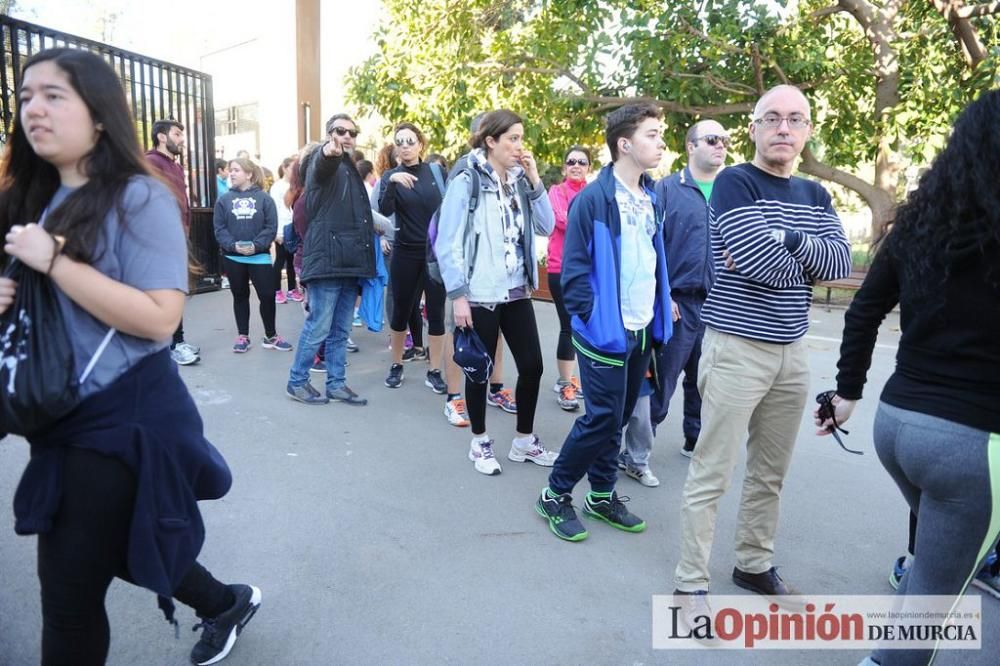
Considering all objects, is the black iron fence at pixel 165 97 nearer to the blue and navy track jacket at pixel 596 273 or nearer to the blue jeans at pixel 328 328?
the blue jeans at pixel 328 328

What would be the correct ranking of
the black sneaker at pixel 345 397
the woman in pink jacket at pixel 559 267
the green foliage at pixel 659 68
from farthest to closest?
1. the green foliage at pixel 659 68
2. the woman in pink jacket at pixel 559 267
3. the black sneaker at pixel 345 397

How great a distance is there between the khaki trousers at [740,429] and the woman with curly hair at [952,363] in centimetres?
71

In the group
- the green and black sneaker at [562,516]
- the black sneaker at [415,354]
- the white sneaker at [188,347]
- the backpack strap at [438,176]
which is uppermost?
the backpack strap at [438,176]

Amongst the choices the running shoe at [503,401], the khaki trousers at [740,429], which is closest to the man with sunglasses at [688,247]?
the running shoe at [503,401]

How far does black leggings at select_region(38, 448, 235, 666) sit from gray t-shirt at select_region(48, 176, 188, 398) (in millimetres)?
200

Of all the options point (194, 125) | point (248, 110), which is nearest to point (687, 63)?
point (194, 125)

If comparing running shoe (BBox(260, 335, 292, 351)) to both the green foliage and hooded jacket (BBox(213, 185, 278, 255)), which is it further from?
the green foliage

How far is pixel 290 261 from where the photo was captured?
373 inches

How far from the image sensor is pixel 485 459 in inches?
166

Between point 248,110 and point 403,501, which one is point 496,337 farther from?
point 248,110

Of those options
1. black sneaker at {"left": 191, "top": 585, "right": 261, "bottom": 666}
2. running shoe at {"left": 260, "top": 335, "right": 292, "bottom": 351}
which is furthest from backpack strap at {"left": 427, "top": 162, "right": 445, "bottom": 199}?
black sneaker at {"left": 191, "top": 585, "right": 261, "bottom": 666}

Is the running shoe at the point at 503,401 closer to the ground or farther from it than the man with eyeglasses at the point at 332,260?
closer to the ground

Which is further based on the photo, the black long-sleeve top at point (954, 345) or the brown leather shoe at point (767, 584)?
the brown leather shoe at point (767, 584)

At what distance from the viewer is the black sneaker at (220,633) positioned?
8.07 ft
